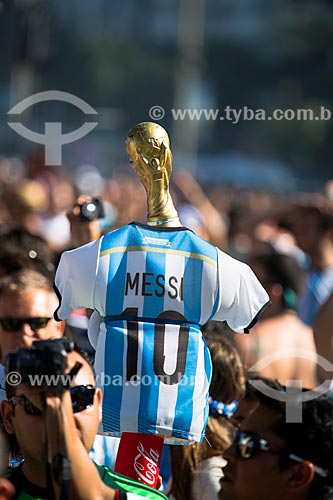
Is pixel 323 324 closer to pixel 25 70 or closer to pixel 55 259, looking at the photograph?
pixel 55 259

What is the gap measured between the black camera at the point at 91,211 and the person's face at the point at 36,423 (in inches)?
62.1

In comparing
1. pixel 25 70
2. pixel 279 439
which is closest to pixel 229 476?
pixel 279 439

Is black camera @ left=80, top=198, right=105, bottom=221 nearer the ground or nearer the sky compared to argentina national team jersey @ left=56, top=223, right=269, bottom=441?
nearer the sky

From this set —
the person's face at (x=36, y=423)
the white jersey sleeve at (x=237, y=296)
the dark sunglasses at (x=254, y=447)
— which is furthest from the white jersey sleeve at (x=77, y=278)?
the dark sunglasses at (x=254, y=447)

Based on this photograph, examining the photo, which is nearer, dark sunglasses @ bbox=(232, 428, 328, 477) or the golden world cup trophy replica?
dark sunglasses @ bbox=(232, 428, 328, 477)

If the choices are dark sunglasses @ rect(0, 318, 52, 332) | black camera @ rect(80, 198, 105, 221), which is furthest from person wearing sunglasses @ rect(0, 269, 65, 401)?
black camera @ rect(80, 198, 105, 221)

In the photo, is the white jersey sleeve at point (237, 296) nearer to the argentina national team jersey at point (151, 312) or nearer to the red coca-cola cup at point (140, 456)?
the argentina national team jersey at point (151, 312)

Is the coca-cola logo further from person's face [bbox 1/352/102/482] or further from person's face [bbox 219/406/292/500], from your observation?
person's face [bbox 1/352/102/482]

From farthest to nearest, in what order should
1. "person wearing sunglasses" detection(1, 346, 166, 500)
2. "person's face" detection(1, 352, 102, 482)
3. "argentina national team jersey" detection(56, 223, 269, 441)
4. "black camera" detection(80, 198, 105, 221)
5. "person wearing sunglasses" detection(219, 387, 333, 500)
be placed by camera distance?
1. "black camera" detection(80, 198, 105, 221)
2. "argentina national team jersey" detection(56, 223, 269, 441)
3. "person wearing sunglasses" detection(219, 387, 333, 500)
4. "person's face" detection(1, 352, 102, 482)
5. "person wearing sunglasses" detection(1, 346, 166, 500)

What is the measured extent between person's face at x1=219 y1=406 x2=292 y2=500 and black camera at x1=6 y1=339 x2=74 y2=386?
0.86 m

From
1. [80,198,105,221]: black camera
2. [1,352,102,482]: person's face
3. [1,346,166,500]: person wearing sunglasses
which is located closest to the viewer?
[1,346,166,500]: person wearing sunglasses

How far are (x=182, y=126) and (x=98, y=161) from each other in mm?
4033

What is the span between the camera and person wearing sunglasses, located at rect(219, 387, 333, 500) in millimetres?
3477

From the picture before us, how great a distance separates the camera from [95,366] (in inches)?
148
